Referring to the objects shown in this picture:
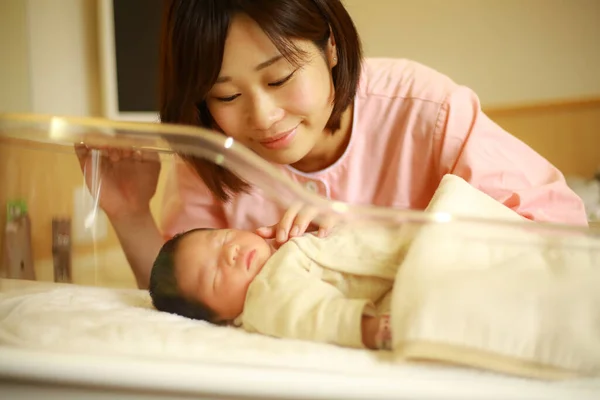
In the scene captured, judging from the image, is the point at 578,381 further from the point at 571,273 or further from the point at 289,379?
the point at 289,379

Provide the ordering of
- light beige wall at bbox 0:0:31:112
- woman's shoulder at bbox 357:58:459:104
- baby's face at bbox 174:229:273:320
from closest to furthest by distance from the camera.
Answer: baby's face at bbox 174:229:273:320
woman's shoulder at bbox 357:58:459:104
light beige wall at bbox 0:0:31:112

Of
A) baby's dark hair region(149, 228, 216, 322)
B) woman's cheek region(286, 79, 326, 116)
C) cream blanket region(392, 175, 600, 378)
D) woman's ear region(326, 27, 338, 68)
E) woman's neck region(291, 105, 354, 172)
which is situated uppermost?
woman's ear region(326, 27, 338, 68)

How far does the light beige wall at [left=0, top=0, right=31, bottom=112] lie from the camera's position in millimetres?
1658

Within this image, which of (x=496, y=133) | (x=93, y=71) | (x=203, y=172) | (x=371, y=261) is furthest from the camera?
(x=93, y=71)

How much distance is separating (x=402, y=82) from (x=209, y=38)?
385mm

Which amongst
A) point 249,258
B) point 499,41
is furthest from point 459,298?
point 499,41

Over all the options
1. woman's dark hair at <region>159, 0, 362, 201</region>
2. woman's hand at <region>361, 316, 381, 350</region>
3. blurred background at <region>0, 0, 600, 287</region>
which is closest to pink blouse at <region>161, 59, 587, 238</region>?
woman's dark hair at <region>159, 0, 362, 201</region>

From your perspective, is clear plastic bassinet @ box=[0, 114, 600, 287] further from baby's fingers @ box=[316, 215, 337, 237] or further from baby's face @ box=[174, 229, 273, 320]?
baby's face @ box=[174, 229, 273, 320]

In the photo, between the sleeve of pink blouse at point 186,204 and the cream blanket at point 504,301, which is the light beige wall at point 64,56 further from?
the cream blanket at point 504,301

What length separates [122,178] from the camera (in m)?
0.78

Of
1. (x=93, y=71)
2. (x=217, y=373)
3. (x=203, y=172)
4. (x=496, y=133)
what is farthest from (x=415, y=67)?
(x=93, y=71)

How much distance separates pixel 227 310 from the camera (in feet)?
2.17

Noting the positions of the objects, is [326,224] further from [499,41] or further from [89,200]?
[499,41]

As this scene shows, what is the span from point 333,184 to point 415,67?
10.3 inches
